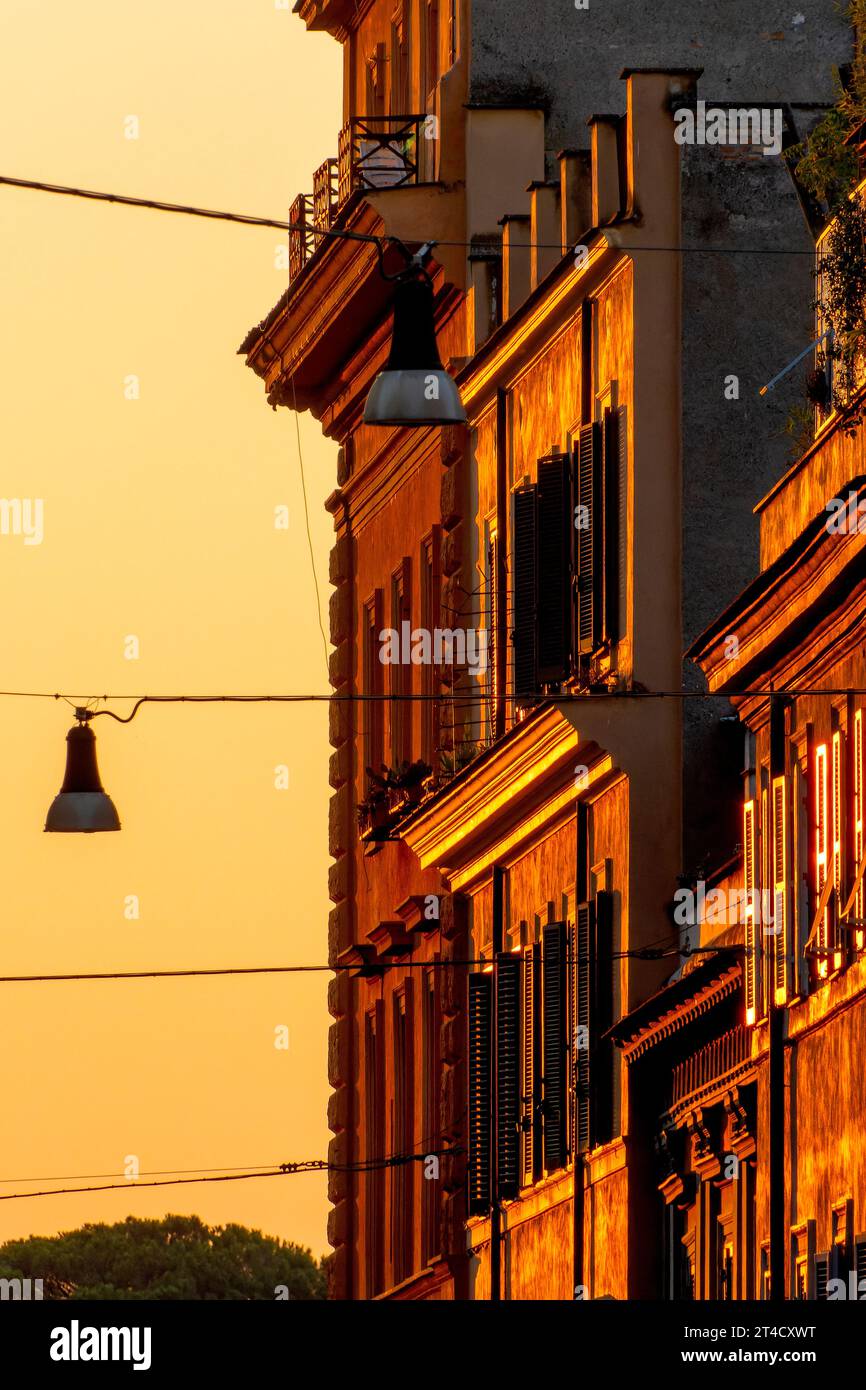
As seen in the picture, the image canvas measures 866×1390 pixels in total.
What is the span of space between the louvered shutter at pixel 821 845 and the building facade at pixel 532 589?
236 cm

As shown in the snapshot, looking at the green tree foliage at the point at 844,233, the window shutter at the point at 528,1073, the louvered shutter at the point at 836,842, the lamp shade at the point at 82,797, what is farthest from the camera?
the window shutter at the point at 528,1073

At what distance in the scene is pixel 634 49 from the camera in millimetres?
39656

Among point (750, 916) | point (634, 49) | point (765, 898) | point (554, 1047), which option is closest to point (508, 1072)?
point (554, 1047)

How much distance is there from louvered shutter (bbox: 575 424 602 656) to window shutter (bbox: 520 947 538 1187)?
11.3ft

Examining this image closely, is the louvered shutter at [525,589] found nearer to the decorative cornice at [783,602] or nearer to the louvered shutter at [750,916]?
the decorative cornice at [783,602]

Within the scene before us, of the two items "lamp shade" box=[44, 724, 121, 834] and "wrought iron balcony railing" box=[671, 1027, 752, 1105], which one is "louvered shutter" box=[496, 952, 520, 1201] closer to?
"wrought iron balcony railing" box=[671, 1027, 752, 1105]

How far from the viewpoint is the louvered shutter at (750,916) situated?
2972 cm

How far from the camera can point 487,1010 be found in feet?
131

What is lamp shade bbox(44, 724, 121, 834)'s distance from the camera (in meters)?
31.8

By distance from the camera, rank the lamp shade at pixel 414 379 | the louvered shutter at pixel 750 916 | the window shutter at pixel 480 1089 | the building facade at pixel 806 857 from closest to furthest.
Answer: the lamp shade at pixel 414 379 < the building facade at pixel 806 857 < the louvered shutter at pixel 750 916 < the window shutter at pixel 480 1089

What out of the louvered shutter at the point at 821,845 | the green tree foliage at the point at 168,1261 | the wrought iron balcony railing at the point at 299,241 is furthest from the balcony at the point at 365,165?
the green tree foliage at the point at 168,1261

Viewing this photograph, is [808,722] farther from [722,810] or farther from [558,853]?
[558,853]

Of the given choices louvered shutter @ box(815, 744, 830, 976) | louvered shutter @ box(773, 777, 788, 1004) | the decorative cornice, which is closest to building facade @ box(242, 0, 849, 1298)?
louvered shutter @ box(773, 777, 788, 1004)
